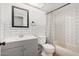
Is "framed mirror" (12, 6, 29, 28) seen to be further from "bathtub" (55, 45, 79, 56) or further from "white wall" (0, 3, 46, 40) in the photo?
"bathtub" (55, 45, 79, 56)

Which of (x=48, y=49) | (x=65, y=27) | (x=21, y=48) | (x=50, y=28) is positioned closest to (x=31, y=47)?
(x=21, y=48)

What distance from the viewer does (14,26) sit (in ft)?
4.03

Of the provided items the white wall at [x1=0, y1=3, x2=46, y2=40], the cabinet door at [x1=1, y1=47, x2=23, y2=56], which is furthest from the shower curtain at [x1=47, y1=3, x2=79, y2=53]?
the cabinet door at [x1=1, y1=47, x2=23, y2=56]

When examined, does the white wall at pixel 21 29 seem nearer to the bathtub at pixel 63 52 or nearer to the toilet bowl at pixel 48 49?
the toilet bowl at pixel 48 49

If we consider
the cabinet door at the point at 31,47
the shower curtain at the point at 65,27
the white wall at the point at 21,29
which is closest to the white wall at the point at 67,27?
the shower curtain at the point at 65,27

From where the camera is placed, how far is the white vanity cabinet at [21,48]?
1147mm

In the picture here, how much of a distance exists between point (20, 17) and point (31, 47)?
1.77ft

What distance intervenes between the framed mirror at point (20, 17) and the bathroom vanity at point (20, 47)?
236 mm

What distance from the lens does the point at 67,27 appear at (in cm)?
127

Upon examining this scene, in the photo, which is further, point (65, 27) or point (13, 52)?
point (65, 27)

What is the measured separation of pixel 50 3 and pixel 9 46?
928mm

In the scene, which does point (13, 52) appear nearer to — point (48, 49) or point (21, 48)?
point (21, 48)

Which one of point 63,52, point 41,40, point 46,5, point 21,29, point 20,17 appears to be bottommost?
point 63,52

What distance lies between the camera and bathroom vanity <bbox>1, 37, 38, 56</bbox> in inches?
45.3
